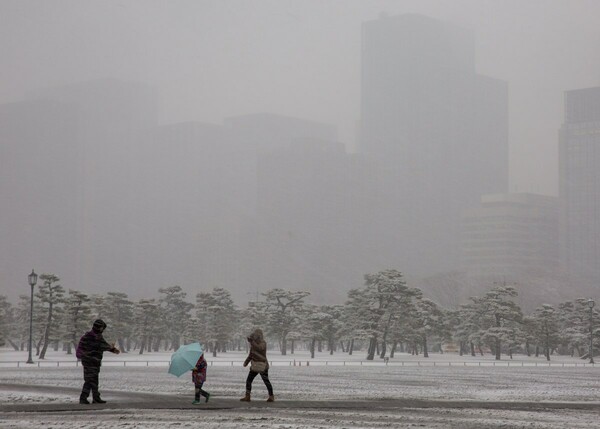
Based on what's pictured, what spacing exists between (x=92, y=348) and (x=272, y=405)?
505 centimetres

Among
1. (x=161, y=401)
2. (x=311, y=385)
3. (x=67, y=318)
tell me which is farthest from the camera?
(x=67, y=318)

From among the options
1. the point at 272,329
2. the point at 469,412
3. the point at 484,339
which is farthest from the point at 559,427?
the point at 272,329

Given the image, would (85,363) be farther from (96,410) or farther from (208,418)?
(208,418)

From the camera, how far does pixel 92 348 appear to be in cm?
2247

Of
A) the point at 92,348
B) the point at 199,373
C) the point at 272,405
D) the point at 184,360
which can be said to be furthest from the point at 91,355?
the point at 272,405

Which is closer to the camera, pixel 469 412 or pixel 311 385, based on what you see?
pixel 469 412

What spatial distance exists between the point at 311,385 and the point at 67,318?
62172mm

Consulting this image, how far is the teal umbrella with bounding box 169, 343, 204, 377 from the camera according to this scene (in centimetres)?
2283

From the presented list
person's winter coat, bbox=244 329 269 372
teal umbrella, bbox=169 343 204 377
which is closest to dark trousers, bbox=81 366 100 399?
teal umbrella, bbox=169 343 204 377

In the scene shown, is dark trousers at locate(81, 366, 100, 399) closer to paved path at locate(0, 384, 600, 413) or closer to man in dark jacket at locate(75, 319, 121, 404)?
man in dark jacket at locate(75, 319, 121, 404)

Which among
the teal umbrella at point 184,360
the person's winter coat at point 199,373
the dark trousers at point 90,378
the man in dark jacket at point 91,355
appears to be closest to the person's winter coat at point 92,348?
the man in dark jacket at point 91,355

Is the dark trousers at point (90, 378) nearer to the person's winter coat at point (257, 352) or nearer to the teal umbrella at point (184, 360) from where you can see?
the teal umbrella at point (184, 360)

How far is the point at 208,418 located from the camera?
19.6 metres

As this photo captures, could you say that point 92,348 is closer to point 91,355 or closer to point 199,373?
point 91,355
